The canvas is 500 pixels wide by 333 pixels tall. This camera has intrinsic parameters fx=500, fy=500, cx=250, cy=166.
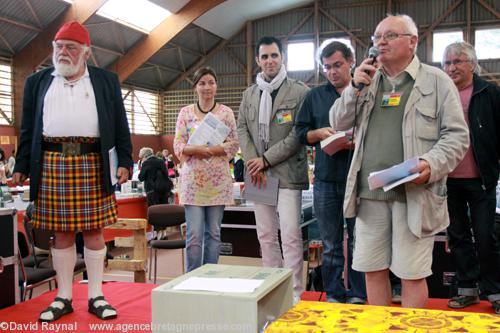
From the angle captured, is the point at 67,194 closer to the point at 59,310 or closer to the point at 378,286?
the point at 59,310

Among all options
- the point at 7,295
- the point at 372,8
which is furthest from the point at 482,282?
the point at 372,8

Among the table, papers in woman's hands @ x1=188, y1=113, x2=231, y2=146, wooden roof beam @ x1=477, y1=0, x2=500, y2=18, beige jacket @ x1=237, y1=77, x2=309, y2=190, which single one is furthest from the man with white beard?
wooden roof beam @ x1=477, y1=0, x2=500, y2=18

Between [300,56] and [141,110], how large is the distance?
5769 mm

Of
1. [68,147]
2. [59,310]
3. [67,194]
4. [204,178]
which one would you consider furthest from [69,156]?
[204,178]

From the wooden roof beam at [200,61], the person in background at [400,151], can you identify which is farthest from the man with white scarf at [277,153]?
the wooden roof beam at [200,61]

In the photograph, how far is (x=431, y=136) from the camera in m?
1.89

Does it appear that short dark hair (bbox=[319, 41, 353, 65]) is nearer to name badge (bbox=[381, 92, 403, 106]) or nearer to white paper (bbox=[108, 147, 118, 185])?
name badge (bbox=[381, 92, 403, 106])

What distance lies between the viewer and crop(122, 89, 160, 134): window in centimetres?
1661

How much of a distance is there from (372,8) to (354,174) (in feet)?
48.4

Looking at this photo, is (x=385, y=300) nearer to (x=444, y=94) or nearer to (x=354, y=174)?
(x=354, y=174)

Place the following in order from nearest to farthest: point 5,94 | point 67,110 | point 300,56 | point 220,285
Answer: point 220,285 → point 67,110 → point 5,94 → point 300,56

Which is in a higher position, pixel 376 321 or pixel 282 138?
pixel 282 138

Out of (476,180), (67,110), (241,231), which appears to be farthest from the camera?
(241,231)

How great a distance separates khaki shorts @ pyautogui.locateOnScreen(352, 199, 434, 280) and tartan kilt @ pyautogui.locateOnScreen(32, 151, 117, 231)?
1256 mm
